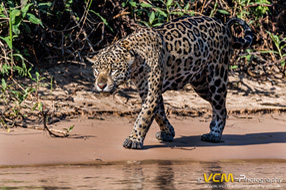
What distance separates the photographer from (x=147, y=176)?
5.69 m

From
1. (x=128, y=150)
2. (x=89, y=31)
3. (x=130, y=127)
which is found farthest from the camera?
(x=89, y=31)

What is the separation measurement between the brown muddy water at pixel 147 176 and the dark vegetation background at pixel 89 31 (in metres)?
1.73

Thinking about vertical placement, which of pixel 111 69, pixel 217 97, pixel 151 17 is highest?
pixel 151 17

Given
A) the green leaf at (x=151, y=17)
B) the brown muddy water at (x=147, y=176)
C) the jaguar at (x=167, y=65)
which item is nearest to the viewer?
the brown muddy water at (x=147, y=176)

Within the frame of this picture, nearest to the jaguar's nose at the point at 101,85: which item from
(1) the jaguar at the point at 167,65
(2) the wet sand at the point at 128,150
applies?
(1) the jaguar at the point at 167,65

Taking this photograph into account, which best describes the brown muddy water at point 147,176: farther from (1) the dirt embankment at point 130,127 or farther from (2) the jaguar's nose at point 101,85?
(2) the jaguar's nose at point 101,85

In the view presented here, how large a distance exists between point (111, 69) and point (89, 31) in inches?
112

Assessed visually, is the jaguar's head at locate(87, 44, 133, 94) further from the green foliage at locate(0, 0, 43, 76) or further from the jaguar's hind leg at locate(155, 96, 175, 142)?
the green foliage at locate(0, 0, 43, 76)

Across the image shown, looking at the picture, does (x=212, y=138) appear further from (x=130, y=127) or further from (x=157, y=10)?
(x=157, y=10)

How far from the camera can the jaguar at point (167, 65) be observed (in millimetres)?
6457

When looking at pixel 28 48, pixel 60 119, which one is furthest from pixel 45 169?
pixel 28 48

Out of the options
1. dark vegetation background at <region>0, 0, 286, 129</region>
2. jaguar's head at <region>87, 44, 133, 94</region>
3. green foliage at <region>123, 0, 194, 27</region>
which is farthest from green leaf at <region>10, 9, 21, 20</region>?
green foliage at <region>123, 0, 194, 27</region>

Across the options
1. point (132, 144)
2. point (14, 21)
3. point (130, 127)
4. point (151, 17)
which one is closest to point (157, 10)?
point (151, 17)

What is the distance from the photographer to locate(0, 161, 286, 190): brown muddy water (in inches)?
207
